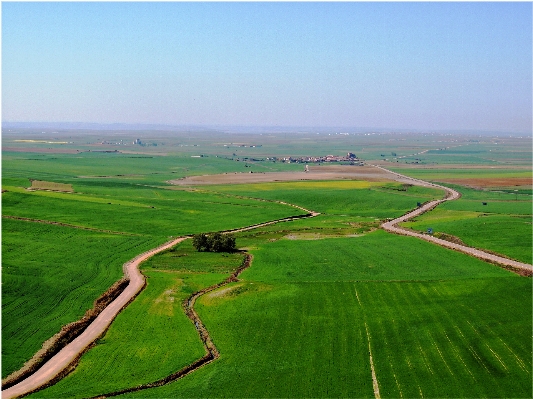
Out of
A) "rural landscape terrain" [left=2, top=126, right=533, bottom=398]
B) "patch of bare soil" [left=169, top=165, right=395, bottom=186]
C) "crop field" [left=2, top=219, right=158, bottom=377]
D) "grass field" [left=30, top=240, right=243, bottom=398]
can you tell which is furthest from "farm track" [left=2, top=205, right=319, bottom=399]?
"patch of bare soil" [left=169, top=165, right=395, bottom=186]

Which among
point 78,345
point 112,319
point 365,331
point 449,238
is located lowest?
point 78,345

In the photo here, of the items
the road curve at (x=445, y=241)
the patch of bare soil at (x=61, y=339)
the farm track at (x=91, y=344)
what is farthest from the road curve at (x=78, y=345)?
the road curve at (x=445, y=241)

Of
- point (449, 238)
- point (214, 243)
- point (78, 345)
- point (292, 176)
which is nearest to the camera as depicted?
point (78, 345)

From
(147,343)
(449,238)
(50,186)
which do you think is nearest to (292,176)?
(50,186)

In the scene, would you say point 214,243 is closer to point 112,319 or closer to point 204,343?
point 112,319

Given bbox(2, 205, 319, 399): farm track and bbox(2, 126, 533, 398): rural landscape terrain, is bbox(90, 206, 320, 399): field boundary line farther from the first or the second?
bbox(2, 126, 533, 398): rural landscape terrain

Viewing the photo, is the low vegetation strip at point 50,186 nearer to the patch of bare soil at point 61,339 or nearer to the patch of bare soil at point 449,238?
the patch of bare soil at point 61,339

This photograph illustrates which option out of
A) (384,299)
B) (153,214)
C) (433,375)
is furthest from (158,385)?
(153,214)
